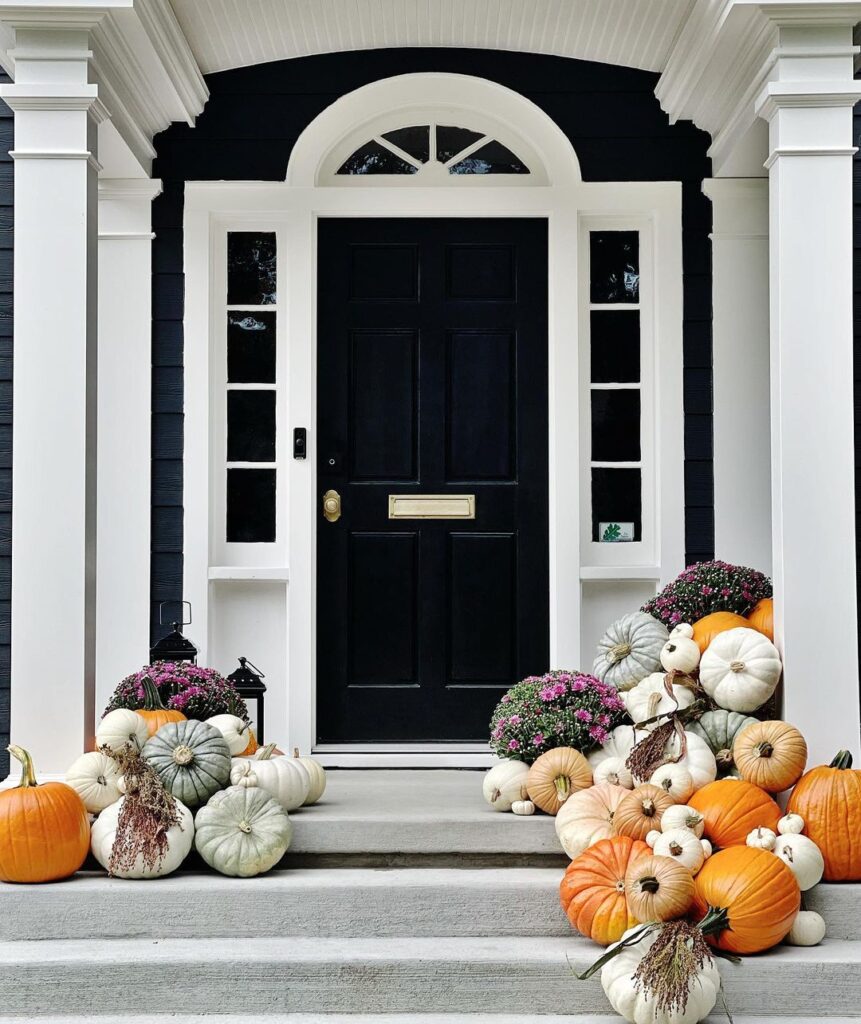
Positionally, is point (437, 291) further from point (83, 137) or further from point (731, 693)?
point (731, 693)

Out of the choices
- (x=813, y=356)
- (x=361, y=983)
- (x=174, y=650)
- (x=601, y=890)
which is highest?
(x=813, y=356)

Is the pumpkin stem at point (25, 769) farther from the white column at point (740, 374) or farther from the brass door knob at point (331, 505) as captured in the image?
the white column at point (740, 374)

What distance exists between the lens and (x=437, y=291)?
16.1 ft

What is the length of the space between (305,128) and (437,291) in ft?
2.81

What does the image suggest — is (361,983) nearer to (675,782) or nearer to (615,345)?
(675,782)

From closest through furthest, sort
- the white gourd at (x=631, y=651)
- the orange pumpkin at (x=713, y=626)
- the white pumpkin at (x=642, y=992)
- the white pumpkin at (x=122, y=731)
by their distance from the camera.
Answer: the white pumpkin at (x=642, y=992), the white pumpkin at (x=122, y=731), the orange pumpkin at (x=713, y=626), the white gourd at (x=631, y=651)

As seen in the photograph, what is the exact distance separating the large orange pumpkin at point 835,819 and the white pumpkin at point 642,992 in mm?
569

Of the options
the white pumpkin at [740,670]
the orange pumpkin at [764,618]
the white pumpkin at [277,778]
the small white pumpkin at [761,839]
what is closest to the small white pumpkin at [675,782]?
the small white pumpkin at [761,839]

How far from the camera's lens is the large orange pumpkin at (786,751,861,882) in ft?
10.8

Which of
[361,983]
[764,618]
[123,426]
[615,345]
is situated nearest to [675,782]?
[764,618]

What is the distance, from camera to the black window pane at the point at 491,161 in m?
4.96

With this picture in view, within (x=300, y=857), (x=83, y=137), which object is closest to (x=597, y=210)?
(x=83, y=137)

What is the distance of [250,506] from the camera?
490cm

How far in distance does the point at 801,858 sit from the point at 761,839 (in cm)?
12
